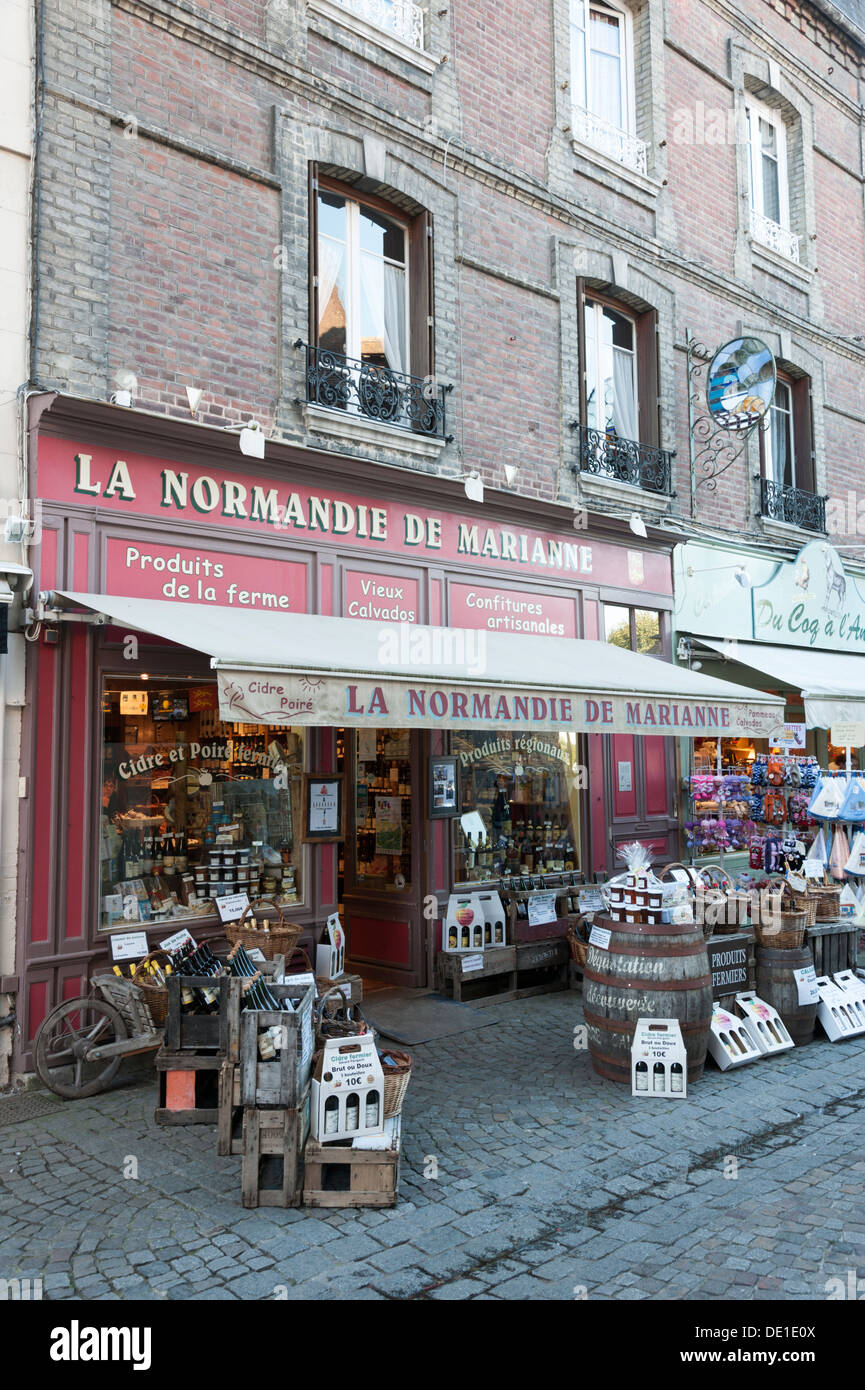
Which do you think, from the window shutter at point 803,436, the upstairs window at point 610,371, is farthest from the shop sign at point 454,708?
the window shutter at point 803,436

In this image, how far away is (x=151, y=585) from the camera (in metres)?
6.77

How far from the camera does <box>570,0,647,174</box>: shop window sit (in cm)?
1063

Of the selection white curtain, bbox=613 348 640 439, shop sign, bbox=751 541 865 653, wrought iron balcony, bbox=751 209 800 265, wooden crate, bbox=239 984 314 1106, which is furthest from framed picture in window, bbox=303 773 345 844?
wrought iron balcony, bbox=751 209 800 265

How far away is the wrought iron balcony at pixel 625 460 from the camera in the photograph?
33.6ft

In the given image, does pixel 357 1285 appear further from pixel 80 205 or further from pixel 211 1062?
pixel 80 205

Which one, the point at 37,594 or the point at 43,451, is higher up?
the point at 43,451

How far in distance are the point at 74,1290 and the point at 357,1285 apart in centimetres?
105

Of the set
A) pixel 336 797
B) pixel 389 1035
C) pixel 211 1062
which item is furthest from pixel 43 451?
pixel 389 1035

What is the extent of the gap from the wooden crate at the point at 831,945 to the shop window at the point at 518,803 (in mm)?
2819

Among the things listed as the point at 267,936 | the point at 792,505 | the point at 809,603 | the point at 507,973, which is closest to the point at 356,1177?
the point at 267,936

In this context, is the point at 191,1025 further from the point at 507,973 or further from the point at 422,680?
the point at 507,973

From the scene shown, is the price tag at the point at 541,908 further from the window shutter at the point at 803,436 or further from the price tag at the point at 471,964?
the window shutter at the point at 803,436

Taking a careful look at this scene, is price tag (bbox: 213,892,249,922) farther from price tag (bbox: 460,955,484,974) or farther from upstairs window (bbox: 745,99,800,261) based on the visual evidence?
upstairs window (bbox: 745,99,800,261)

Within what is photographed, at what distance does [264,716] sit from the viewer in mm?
5230
